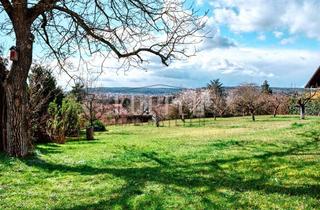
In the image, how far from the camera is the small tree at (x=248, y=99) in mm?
45219

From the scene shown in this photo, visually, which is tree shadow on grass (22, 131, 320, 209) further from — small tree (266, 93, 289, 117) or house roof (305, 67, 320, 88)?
small tree (266, 93, 289, 117)

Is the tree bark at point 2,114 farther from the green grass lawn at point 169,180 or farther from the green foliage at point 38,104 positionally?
the green foliage at point 38,104

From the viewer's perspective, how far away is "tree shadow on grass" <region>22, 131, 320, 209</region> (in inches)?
258

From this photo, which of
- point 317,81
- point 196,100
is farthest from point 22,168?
point 196,100

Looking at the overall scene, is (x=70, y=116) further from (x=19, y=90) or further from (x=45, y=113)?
(x=19, y=90)

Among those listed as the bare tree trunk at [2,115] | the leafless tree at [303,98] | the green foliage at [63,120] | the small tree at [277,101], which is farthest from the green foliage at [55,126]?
the small tree at [277,101]

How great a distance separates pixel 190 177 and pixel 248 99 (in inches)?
1517

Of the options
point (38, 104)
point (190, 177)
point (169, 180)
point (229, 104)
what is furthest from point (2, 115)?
point (229, 104)

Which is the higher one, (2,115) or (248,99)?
(248,99)

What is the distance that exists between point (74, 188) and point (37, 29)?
8521 mm

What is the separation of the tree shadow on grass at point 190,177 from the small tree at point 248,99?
103 ft

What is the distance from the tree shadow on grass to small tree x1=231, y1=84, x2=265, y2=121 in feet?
103

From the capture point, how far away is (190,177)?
8.23m

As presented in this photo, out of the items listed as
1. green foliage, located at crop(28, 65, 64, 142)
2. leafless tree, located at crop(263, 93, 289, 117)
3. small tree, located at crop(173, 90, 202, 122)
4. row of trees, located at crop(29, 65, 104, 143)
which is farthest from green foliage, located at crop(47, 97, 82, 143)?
leafless tree, located at crop(263, 93, 289, 117)
